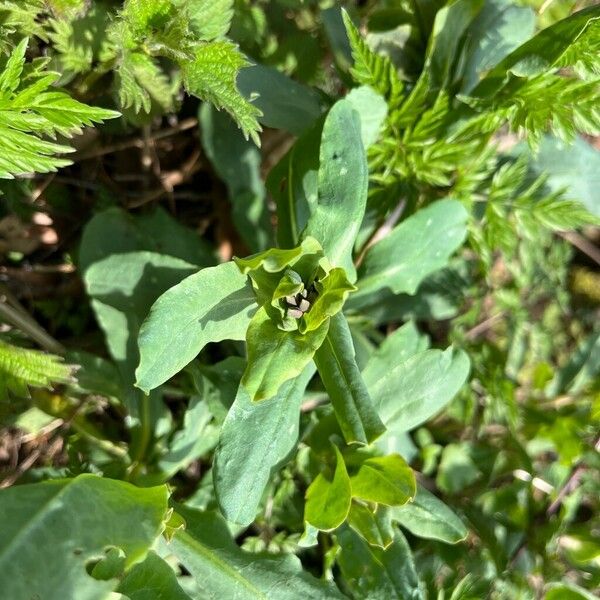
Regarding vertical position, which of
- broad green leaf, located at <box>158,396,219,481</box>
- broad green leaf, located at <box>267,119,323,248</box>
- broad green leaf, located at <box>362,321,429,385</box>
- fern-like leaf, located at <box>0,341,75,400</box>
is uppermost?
broad green leaf, located at <box>267,119,323,248</box>

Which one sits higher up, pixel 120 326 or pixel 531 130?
pixel 531 130

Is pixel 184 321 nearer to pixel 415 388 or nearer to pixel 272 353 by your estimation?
pixel 272 353

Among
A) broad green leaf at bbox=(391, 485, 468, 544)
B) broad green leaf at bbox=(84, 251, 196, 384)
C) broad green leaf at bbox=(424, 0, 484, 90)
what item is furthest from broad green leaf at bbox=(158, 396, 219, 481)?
broad green leaf at bbox=(424, 0, 484, 90)

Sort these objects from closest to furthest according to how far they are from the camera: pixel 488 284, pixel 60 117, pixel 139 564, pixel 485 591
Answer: pixel 60 117 → pixel 139 564 → pixel 485 591 → pixel 488 284

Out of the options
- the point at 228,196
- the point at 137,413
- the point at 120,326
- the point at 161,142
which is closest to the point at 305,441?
the point at 137,413

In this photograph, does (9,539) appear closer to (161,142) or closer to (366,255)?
(366,255)

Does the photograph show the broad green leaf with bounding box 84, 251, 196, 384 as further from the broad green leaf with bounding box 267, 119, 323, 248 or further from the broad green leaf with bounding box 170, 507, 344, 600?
the broad green leaf with bounding box 170, 507, 344, 600

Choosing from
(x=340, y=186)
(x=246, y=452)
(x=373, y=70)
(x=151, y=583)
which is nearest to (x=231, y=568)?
(x=151, y=583)
